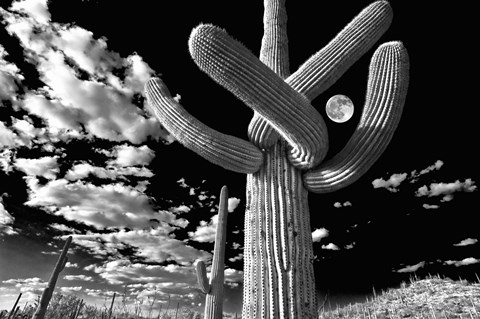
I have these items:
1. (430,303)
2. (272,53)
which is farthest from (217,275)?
(430,303)

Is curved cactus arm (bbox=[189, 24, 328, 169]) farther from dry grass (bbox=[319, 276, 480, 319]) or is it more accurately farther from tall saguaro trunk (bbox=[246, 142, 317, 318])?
dry grass (bbox=[319, 276, 480, 319])

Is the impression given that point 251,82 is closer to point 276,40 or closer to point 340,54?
point 340,54

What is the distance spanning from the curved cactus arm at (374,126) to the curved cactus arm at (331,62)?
10.6 inches

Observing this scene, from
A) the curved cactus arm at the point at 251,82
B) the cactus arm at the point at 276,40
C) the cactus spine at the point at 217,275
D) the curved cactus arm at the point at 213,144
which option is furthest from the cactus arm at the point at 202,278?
the curved cactus arm at the point at 251,82

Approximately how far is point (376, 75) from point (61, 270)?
48.6 ft

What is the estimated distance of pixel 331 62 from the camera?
2.83m

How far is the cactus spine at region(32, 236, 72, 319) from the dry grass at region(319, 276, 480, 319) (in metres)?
14.7

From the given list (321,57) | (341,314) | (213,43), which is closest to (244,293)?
(213,43)

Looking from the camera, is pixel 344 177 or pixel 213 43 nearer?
pixel 213 43

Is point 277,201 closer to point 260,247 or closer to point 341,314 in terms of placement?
point 260,247

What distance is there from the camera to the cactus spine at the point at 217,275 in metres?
7.27

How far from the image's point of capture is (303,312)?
2.14m

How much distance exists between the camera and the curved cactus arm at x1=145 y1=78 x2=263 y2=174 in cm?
266

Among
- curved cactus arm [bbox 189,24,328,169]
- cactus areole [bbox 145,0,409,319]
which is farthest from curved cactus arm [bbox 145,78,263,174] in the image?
curved cactus arm [bbox 189,24,328,169]
